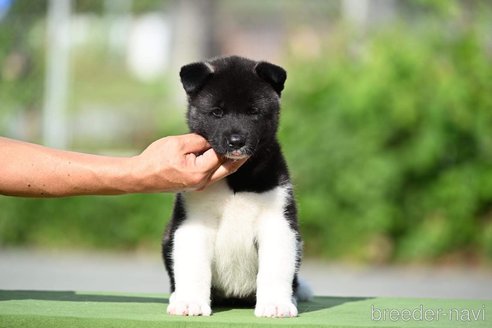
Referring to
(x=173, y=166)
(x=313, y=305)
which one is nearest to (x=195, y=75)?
(x=173, y=166)

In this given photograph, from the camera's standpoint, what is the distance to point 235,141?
13.5 ft

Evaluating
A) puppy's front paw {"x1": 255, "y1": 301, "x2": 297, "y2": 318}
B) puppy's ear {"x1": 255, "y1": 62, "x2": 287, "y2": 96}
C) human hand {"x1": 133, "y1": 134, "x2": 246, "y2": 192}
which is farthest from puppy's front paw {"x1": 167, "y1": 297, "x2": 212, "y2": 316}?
puppy's ear {"x1": 255, "y1": 62, "x2": 287, "y2": 96}

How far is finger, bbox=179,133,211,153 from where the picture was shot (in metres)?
4.00

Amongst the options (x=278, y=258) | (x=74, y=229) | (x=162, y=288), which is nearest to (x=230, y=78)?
(x=278, y=258)

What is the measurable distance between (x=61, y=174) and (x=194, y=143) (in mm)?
614

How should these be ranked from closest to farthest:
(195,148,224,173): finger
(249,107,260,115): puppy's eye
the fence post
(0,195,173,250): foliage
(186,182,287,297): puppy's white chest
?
(195,148,224,173): finger → (186,182,287,297): puppy's white chest → (249,107,260,115): puppy's eye → (0,195,173,250): foliage → the fence post

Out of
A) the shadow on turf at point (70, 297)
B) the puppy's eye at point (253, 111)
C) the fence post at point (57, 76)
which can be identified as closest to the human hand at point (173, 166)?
the puppy's eye at point (253, 111)

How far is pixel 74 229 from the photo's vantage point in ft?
40.6

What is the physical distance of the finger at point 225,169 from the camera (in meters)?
4.08

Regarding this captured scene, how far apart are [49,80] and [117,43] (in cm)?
365

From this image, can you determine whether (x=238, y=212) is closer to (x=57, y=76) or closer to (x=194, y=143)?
(x=194, y=143)

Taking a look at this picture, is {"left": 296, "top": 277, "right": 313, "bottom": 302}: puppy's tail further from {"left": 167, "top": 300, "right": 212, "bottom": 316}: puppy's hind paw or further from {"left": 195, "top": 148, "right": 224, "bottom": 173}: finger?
{"left": 195, "top": 148, "right": 224, "bottom": 173}: finger

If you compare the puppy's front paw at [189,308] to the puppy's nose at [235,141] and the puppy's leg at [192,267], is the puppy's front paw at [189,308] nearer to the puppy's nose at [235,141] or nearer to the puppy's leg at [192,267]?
the puppy's leg at [192,267]

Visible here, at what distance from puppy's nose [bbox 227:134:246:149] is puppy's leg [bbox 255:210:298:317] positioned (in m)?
0.37
